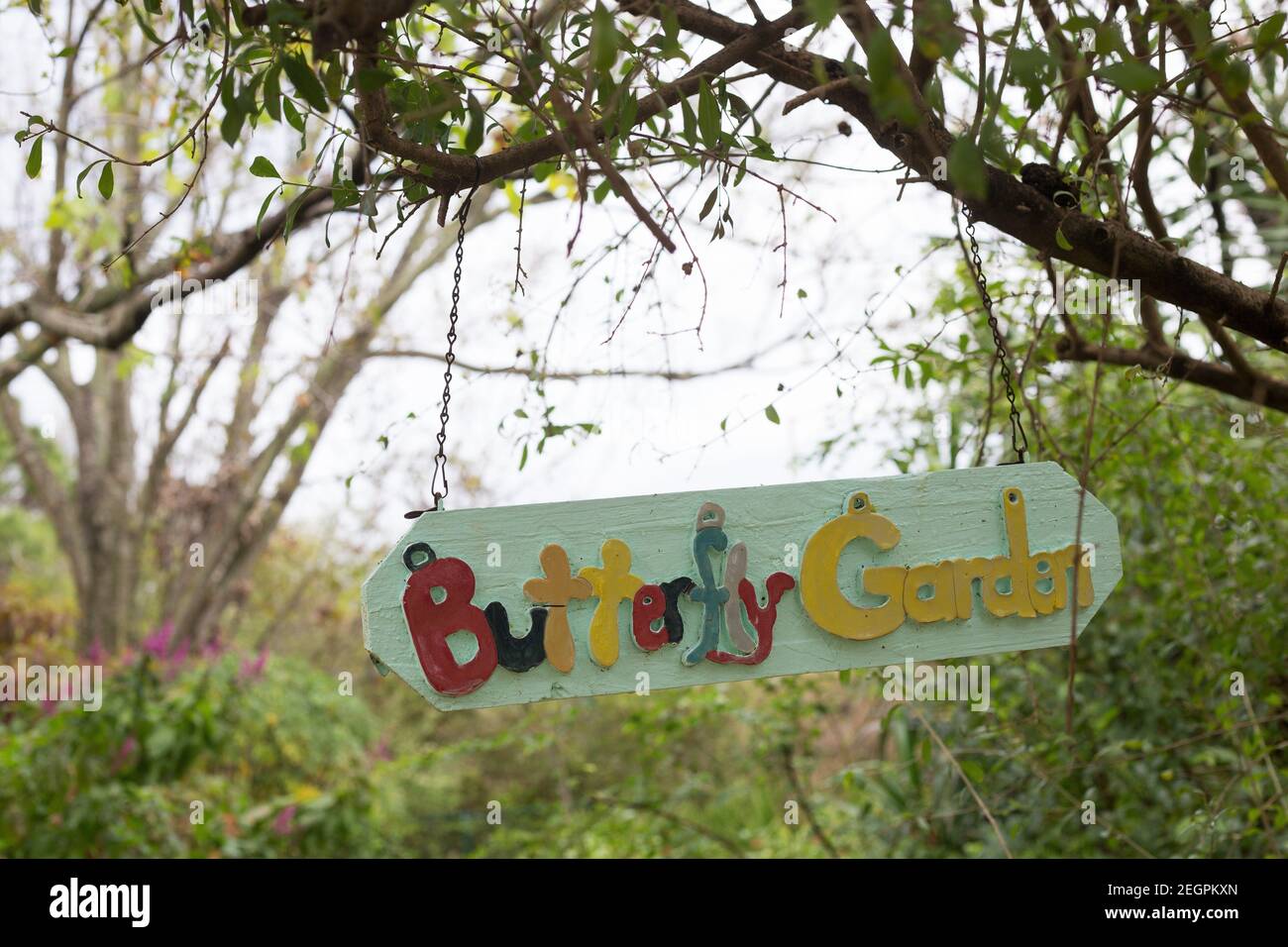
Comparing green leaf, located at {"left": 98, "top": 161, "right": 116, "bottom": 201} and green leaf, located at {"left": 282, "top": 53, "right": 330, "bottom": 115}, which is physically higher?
green leaf, located at {"left": 98, "top": 161, "right": 116, "bottom": 201}

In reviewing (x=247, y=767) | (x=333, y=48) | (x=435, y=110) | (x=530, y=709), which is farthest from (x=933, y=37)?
(x=247, y=767)

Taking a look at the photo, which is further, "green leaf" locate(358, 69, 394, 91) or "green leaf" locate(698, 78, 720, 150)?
"green leaf" locate(698, 78, 720, 150)

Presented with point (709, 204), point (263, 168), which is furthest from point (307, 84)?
point (709, 204)

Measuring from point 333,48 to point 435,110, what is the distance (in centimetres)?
14

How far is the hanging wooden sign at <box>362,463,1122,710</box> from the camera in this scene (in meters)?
1.13

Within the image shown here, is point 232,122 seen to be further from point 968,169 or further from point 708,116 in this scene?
point 968,169

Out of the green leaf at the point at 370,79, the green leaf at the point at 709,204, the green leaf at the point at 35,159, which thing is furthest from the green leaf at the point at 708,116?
the green leaf at the point at 35,159

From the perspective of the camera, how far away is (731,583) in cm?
119

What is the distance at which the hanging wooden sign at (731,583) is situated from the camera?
1.13 meters

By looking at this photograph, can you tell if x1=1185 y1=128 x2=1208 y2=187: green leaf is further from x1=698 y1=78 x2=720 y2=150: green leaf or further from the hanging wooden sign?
x1=698 y1=78 x2=720 y2=150: green leaf

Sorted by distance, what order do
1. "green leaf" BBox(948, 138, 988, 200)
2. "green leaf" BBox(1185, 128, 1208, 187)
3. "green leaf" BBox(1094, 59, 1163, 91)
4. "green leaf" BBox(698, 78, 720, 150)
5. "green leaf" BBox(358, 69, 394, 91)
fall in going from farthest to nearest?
"green leaf" BBox(1185, 128, 1208, 187), "green leaf" BBox(698, 78, 720, 150), "green leaf" BBox(358, 69, 394, 91), "green leaf" BBox(1094, 59, 1163, 91), "green leaf" BBox(948, 138, 988, 200)

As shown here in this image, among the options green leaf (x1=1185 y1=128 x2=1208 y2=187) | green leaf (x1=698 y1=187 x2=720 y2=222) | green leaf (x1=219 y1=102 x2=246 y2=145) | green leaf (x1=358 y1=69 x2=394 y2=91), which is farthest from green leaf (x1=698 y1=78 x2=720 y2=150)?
green leaf (x1=1185 y1=128 x2=1208 y2=187)

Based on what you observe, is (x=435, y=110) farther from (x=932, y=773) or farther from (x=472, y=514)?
(x=932, y=773)

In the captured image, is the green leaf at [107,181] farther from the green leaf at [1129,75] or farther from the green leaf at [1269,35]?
the green leaf at [1269,35]
